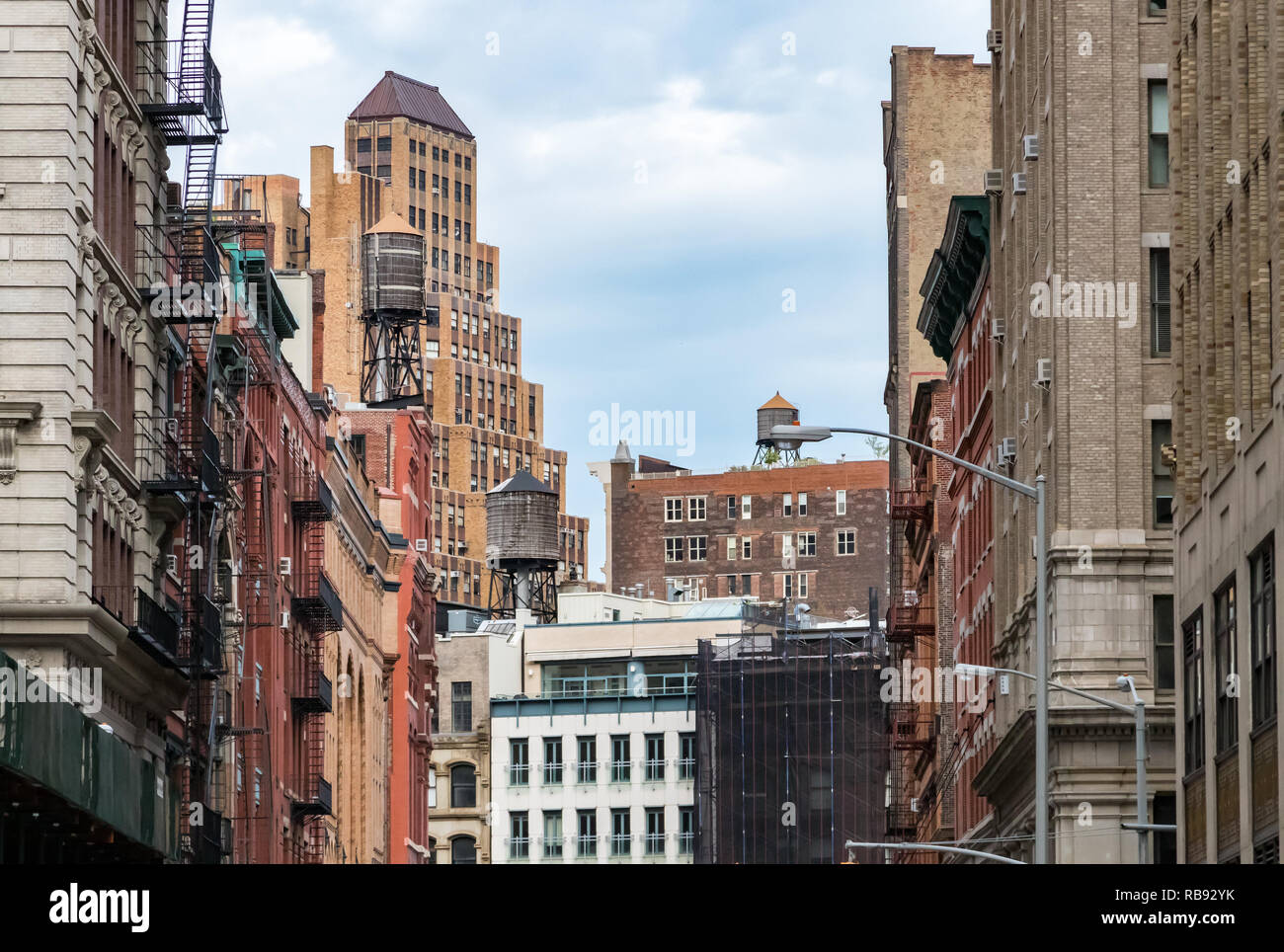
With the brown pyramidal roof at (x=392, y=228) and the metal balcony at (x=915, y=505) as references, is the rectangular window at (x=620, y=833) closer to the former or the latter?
the brown pyramidal roof at (x=392, y=228)

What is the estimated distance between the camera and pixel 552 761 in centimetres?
14775

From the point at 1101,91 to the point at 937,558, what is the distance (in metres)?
37.1

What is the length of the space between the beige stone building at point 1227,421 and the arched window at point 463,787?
120 metres

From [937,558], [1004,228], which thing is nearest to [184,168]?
[1004,228]

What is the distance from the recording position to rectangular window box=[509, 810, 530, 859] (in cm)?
14638

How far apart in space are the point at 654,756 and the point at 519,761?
8687 millimetres

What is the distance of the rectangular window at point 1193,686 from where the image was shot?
3894 centimetres

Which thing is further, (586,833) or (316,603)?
(586,833)

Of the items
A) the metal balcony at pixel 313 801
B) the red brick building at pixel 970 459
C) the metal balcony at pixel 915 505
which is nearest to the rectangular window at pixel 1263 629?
the red brick building at pixel 970 459

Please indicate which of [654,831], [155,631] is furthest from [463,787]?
[155,631]

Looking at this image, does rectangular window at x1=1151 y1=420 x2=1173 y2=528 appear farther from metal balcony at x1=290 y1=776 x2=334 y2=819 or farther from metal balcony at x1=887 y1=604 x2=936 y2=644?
metal balcony at x1=887 y1=604 x2=936 y2=644

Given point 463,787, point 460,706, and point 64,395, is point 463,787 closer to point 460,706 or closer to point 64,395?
point 460,706
